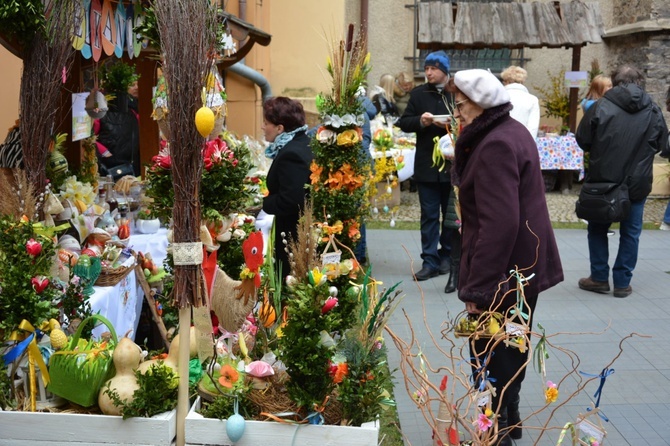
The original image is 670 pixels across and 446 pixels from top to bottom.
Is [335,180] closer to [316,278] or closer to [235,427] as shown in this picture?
[316,278]

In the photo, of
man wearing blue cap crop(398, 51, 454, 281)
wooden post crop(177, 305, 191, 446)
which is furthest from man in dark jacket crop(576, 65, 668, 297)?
wooden post crop(177, 305, 191, 446)

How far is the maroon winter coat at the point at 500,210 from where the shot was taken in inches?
128

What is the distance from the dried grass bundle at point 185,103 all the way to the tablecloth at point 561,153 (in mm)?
9886

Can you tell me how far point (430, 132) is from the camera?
22.3 feet

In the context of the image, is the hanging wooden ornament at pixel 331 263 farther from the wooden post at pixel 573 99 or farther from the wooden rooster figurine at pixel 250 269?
the wooden post at pixel 573 99

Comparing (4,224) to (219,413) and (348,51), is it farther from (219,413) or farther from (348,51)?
(348,51)

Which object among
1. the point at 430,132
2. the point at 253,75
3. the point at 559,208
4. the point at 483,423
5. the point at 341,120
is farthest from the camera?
the point at 253,75

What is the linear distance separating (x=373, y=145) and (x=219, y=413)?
318 inches

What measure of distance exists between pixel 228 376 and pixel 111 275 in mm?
1506

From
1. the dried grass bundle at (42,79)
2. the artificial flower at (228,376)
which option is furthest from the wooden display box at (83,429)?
the dried grass bundle at (42,79)

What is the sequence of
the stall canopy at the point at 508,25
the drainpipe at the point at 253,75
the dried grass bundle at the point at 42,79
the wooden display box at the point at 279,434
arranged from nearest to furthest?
the wooden display box at the point at 279,434 < the dried grass bundle at the point at 42,79 < the drainpipe at the point at 253,75 < the stall canopy at the point at 508,25

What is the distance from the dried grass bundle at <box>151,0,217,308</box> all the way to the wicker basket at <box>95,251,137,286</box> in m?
1.43

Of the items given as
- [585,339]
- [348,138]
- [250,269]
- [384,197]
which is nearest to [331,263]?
[250,269]

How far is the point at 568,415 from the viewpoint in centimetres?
443
